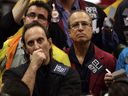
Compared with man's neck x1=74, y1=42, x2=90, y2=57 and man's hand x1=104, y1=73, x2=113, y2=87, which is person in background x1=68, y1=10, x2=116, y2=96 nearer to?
man's neck x1=74, y1=42, x2=90, y2=57

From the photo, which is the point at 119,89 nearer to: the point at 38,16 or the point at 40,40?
the point at 40,40

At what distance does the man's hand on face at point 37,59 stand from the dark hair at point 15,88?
33cm

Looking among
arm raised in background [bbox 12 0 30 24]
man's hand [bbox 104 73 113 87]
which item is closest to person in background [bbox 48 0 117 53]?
arm raised in background [bbox 12 0 30 24]

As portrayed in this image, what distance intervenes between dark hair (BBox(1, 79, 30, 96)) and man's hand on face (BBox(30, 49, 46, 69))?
0.33m

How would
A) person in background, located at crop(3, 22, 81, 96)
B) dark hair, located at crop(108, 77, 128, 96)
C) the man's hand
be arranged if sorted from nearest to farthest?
1. dark hair, located at crop(108, 77, 128, 96)
2. person in background, located at crop(3, 22, 81, 96)
3. the man's hand

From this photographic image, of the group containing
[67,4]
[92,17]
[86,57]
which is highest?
[67,4]

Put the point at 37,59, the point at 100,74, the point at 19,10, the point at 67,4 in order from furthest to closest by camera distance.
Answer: the point at 67,4 < the point at 19,10 < the point at 100,74 < the point at 37,59

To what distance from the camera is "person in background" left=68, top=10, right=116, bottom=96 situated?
17.2 feet

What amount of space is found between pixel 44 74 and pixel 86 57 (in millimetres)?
821

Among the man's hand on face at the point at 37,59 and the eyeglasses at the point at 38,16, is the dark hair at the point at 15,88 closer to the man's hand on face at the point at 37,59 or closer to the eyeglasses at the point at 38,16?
the man's hand on face at the point at 37,59

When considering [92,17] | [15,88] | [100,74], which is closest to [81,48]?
[100,74]

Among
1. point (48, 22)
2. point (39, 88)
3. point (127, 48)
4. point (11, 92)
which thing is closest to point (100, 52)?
point (127, 48)

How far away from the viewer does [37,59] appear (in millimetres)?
4621

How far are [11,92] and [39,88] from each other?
2.50 feet
